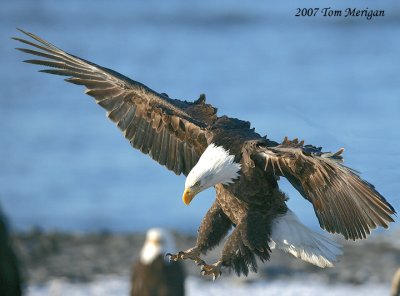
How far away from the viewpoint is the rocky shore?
30.8 feet

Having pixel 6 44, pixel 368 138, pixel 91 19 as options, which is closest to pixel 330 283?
pixel 368 138

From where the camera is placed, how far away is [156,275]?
887 cm

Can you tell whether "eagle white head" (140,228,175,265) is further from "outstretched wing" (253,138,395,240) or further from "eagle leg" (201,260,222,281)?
"outstretched wing" (253,138,395,240)

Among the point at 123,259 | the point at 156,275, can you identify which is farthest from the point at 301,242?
the point at 123,259

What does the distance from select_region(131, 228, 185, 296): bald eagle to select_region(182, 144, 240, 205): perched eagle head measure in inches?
110

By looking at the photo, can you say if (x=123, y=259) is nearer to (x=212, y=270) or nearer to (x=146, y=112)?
(x=146, y=112)

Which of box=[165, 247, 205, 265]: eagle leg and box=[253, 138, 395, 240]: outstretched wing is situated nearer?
box=[253, 138, 395, 240]: outstretched wing

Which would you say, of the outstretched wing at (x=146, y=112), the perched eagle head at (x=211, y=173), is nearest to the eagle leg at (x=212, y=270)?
the perched eagle head at (x=211, y=173)

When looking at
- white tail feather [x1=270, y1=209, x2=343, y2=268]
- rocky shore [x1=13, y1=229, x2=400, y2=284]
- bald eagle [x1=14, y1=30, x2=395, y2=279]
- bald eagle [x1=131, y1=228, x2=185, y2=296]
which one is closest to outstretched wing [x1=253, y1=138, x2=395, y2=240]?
bald eagle [x1=14, y1=30, x2=395, y2=279]

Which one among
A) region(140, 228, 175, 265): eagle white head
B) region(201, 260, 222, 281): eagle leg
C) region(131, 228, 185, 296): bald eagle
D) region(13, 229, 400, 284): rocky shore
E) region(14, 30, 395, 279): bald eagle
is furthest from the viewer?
region(13, 229, 400, 284): rocky shore

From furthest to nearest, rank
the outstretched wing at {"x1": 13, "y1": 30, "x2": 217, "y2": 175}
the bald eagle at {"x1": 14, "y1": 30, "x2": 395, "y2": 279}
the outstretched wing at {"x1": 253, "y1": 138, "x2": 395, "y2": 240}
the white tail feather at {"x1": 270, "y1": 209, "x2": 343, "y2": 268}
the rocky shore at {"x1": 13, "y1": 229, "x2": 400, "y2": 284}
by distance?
the rocky shore at {"x1": 13, "y1": 229, "x2": 400, "y2": 284} < the outstretched wing at {"x1": 13, "y1": 30, "x2": 217, "y2": 175} < the white tail feather at {"x1": 270, "y1": 209, "x2": 343, "y2": 268} < the bald eagle at {"x1": 14, "y1": 30, "x2": 395, "y2": 279} < the outstretched wing at {"x1": 253, "y1": 138, "x2": 395, "y2": 240}

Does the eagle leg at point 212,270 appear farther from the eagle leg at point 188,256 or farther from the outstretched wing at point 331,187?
the outstretched wing at point 331,187

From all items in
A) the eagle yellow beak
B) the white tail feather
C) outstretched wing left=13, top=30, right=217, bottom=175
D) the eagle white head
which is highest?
the eagle white head

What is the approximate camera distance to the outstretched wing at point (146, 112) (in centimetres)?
648
